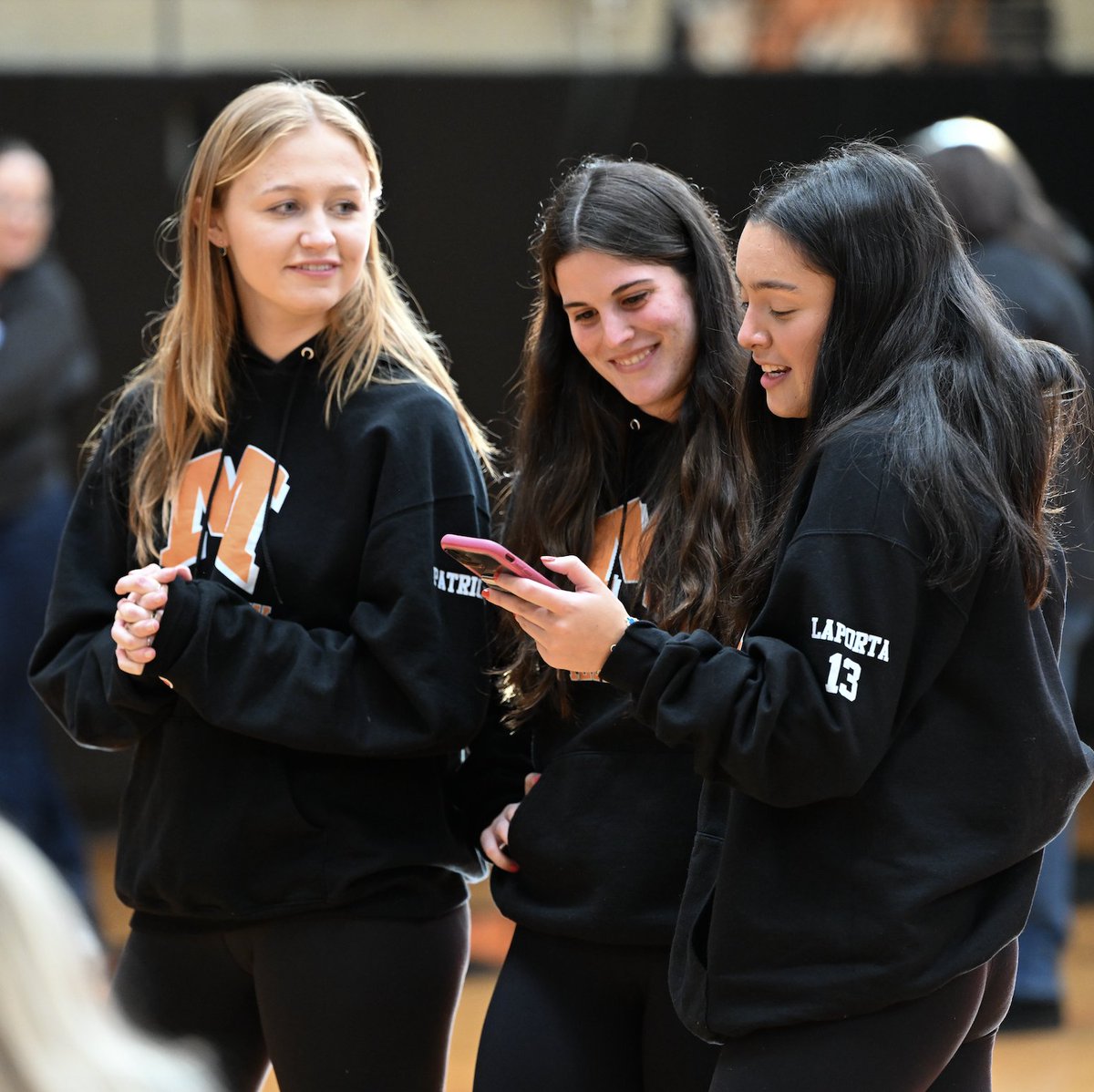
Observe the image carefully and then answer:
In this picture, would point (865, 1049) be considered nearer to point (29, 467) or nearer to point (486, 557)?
point (486, 557)

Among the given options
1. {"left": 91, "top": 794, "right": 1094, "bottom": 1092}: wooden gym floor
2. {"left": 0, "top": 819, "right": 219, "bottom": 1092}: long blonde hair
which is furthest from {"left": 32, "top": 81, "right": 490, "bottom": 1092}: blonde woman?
{"left": 91, "top": 794, "right": 1094, "bottom": 1092}: wooden gym floor

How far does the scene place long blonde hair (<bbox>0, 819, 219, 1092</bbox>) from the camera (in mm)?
1085

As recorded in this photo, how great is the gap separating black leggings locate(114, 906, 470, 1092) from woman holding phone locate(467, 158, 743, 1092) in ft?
0.36

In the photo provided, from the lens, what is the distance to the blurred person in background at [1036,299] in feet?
13.9

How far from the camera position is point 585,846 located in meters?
2.20

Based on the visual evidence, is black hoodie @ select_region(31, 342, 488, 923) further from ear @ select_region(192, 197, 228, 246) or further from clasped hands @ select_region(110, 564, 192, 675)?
ear @ select_region(192, 197, 228, 246)

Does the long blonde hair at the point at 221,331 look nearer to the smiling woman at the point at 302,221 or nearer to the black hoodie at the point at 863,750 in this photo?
the smiling woman at the point at 302,221

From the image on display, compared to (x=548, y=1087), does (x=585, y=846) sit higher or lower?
higher

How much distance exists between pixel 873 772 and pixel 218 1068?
3.45ft

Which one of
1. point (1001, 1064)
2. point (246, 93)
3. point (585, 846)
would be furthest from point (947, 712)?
point (1001, 1064)

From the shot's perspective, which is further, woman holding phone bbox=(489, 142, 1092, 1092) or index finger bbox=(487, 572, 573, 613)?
index finger bbox=(487, 572, 573, 613)

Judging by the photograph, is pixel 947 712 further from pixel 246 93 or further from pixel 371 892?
pixel 246 93

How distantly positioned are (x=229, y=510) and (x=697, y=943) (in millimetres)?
930

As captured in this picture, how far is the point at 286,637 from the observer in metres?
2.30
